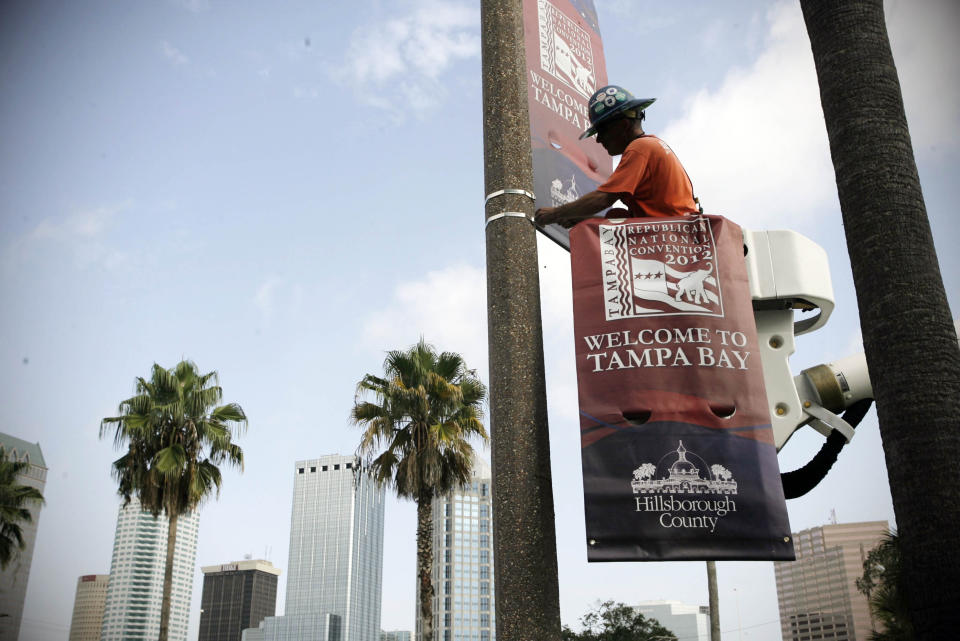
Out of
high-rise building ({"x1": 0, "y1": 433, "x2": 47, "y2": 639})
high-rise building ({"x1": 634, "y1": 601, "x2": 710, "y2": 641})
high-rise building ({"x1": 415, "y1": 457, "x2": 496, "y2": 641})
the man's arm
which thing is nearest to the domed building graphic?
the man's arm

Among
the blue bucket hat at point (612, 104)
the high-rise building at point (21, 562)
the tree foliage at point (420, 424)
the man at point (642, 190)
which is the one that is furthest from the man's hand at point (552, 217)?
the tree foliage at point (420, 424)

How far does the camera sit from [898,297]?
350 cm

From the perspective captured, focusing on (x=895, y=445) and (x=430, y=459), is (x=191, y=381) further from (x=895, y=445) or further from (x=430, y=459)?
(x=895, y=445)

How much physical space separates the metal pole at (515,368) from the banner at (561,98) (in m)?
0.23

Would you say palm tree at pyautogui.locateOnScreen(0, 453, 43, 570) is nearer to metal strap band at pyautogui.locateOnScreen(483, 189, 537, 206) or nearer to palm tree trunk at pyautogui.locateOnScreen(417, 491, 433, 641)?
palm tree trunk at pyautogui.locateOnScreen(417, 491, 433, 641)

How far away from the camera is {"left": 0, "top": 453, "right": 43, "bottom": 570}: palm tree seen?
73.3ft

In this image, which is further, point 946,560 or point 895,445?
point 895,445

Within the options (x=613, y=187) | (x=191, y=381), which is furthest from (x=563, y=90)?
(x=191, y=381)

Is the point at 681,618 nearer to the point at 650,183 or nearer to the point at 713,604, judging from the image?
the point at 713,604

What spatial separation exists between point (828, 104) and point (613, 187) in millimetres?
1096

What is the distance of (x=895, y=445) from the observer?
336 cm

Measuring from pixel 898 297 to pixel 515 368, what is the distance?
165 cm

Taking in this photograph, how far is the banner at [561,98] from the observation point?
4.47 metres

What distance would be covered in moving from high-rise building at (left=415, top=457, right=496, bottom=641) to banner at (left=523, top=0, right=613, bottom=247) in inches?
5958
